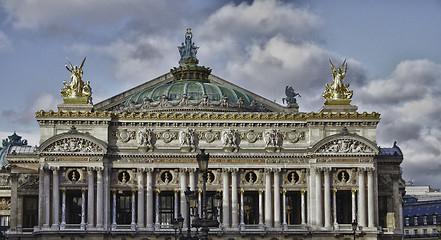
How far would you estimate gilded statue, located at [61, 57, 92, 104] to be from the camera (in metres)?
97.5

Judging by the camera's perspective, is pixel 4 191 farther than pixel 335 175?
Yes

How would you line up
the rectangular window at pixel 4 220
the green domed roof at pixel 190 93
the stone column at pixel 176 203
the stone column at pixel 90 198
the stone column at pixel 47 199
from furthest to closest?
1. the rectangular window at pixel 4 220
2. the green domed roof at pixel 190 93
3. the stone column at pixel 176 203
4. the stone column at pixel 90 198
5. the stone column at pixel 47 199

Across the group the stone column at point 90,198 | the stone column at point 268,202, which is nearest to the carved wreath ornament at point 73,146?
the stone column at point 90,198

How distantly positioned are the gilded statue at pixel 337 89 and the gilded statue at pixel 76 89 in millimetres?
24465

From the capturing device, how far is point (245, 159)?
317ft

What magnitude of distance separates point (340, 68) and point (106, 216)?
28494 millimetres

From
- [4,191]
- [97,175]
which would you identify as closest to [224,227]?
[97,175]

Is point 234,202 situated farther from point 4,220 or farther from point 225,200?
point 4,220

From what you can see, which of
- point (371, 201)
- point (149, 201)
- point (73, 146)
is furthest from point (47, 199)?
point (371, 201)

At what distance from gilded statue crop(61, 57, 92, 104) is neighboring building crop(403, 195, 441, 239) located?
68948 mm

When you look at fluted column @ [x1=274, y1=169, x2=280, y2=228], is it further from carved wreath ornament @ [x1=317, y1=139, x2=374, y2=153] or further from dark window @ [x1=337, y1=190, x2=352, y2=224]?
dark window @ [x1=337, y1=190, x2=352, y2=224]

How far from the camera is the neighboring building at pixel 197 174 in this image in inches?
3720

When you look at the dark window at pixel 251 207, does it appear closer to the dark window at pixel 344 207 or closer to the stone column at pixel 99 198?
the dark window at pixel 344 207

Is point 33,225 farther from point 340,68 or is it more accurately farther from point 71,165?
point 340,68
